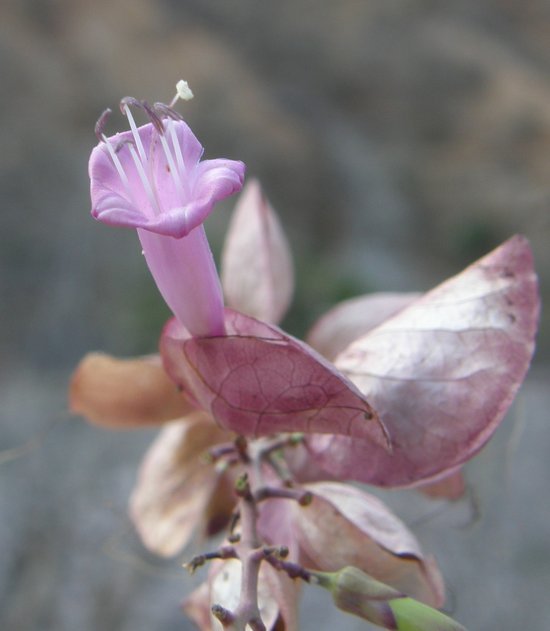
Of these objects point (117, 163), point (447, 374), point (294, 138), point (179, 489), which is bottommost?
point (294, 138)

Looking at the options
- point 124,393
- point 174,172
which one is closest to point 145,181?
point 174,172

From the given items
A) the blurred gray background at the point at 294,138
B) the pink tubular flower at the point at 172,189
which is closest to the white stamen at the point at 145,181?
the pink tubular flower at the point at 172,189

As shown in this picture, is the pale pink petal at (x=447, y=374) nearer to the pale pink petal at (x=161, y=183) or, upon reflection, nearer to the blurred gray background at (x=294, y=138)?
the pale pink petal at (x=161, y=183)

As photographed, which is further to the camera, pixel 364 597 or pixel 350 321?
pixel 350 321

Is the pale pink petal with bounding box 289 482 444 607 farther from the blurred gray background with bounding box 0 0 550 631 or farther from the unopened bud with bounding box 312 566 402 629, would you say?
the blurred gray background with bounding box 0 0 550 631

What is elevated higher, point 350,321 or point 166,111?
point 166,111

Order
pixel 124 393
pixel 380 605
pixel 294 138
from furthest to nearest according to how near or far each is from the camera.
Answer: pixel 294 138, pixel 124 393, pixel 380 605

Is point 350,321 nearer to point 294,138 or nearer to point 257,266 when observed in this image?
point 257,266

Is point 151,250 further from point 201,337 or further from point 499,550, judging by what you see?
point 499,550
